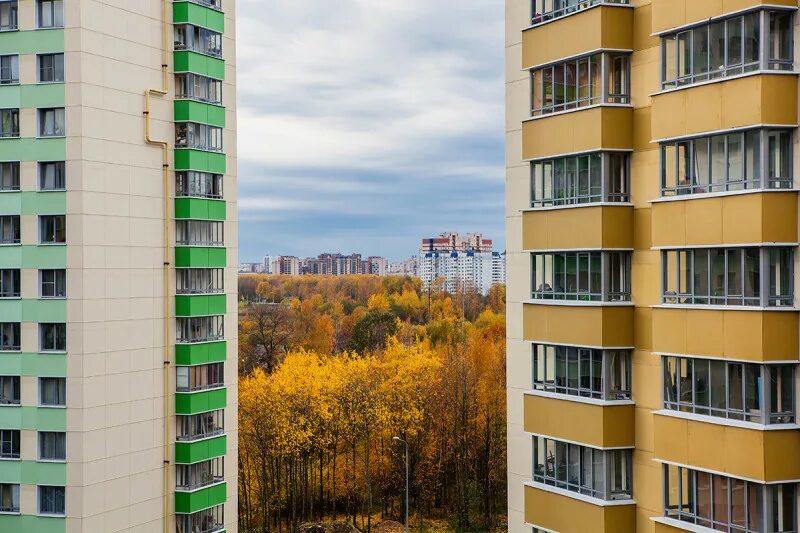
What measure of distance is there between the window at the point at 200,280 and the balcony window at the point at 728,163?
22.8 metres

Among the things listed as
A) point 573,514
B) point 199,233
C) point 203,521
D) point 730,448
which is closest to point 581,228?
point 730,448

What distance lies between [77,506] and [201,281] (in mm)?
9983

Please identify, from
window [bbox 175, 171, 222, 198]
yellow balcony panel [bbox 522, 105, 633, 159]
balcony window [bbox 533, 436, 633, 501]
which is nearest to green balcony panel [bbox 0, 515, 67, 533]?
window [bbox 175, 171, 222, 198]

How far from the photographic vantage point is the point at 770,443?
56.4ft

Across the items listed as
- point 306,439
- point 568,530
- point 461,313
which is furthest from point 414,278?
point 568,530

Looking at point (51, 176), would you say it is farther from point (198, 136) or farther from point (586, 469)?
point (586, 469)

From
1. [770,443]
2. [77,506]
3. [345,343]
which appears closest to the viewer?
[770,443]

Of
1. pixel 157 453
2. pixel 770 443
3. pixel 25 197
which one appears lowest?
pixel 157 453

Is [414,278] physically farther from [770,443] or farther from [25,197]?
[770,443]

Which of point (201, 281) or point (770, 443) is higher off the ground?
point (201, 281)

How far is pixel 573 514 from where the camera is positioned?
2172 centimetres

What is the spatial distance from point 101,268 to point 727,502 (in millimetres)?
24075

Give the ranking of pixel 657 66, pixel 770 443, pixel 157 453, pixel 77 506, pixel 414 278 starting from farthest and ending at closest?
pixel 414 278 < pixel 157 453 < pixel 77 506 < pixel 657 66 < pixel 770 443

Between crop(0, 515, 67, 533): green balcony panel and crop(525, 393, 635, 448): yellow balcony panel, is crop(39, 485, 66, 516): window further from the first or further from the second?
crop(525, 393, 635, 448): yellow balcony panel
